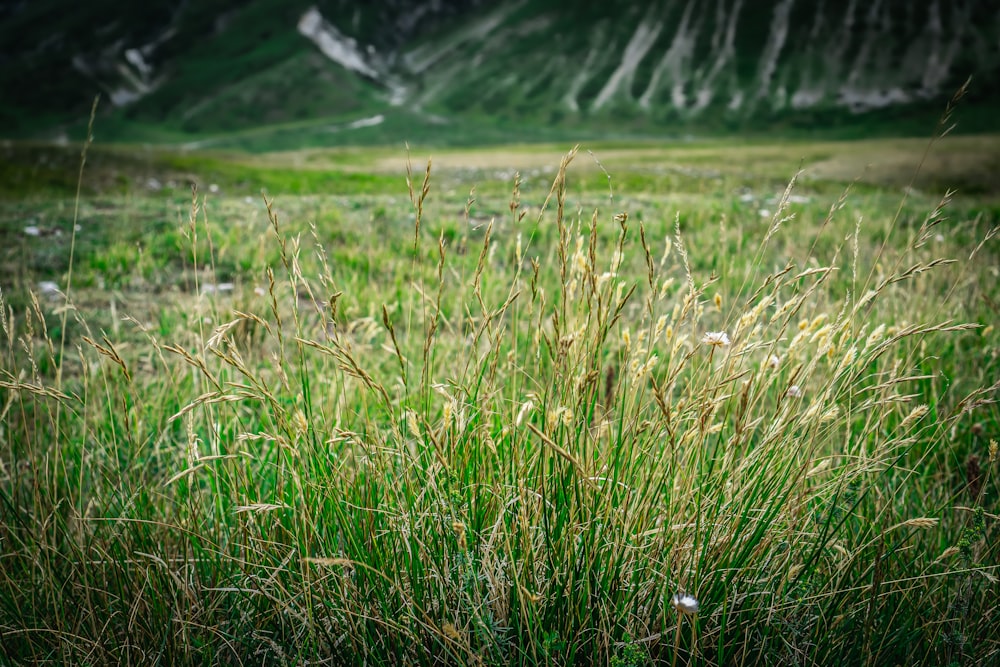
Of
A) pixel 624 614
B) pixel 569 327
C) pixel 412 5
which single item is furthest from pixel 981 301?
pixel 412 5

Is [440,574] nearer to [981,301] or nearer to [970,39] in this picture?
[981,301]

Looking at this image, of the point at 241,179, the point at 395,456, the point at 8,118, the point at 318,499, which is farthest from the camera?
the point at 8,118

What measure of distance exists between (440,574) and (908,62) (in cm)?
17538

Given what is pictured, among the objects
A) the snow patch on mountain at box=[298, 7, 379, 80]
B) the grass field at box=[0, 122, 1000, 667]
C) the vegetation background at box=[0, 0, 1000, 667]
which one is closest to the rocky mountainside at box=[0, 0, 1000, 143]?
the snow patch on mountain at box=[298, 7, 379, 80]

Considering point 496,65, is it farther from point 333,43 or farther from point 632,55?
point 333,43

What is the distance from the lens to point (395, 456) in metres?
2.05

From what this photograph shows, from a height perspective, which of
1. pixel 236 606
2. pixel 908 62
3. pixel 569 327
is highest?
pixel 908 62

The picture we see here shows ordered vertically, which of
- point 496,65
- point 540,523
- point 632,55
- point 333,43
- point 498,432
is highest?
point 333,43

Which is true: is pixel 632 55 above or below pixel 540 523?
above

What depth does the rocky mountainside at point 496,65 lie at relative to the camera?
12825cm

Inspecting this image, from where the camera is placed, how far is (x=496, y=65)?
507 feet

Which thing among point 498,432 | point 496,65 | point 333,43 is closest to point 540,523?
point 498,432

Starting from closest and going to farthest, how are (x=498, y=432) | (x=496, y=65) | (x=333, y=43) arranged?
(x=498, y=432) < (x=496, y=65) < (x=333, y=43)

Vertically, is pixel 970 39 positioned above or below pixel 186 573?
above
